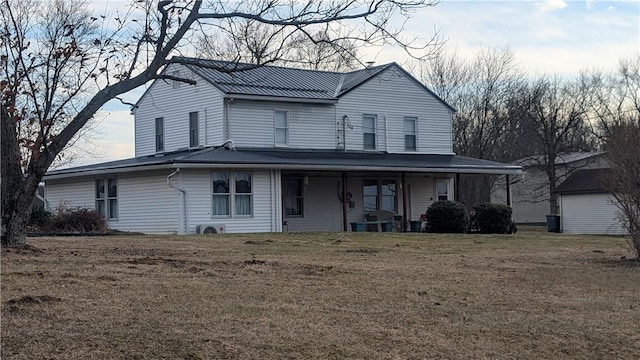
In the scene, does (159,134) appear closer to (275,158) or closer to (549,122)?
(275,158)

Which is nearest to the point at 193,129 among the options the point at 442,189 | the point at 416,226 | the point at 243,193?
the point at 243,193

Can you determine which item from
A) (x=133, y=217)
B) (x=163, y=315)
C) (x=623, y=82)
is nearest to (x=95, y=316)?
(x=163, y=315)

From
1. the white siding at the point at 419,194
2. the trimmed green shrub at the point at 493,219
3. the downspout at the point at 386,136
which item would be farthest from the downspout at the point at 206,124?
the trimmed green shrub at the point at 493,219

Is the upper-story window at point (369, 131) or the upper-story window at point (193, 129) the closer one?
the upper-story window at point (193, 129)

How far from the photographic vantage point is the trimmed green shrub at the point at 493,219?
28.7 metres

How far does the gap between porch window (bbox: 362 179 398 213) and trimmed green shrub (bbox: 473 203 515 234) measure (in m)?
4.25

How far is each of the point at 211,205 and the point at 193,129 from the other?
15.0 feet

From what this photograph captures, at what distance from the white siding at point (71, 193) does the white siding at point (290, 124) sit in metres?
5.78

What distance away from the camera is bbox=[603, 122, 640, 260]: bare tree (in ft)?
49.0

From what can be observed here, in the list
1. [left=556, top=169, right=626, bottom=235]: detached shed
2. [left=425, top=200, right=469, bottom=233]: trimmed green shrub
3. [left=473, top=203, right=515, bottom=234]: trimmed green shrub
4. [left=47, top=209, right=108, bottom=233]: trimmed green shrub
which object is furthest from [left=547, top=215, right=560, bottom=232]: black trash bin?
[left=47, top=209, right=108, bottom=233]: trimmed green shrub

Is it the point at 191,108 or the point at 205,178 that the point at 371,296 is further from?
the point at 191,108

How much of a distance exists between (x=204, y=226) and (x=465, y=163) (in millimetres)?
11949

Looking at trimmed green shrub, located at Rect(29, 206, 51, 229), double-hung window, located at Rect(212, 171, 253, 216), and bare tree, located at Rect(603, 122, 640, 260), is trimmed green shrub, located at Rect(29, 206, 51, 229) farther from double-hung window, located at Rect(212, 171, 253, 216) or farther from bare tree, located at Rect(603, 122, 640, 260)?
bare tree, located at Rect(603, 122, 640, 260)

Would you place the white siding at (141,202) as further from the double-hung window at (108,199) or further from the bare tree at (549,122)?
the bare tree at (549,122)
